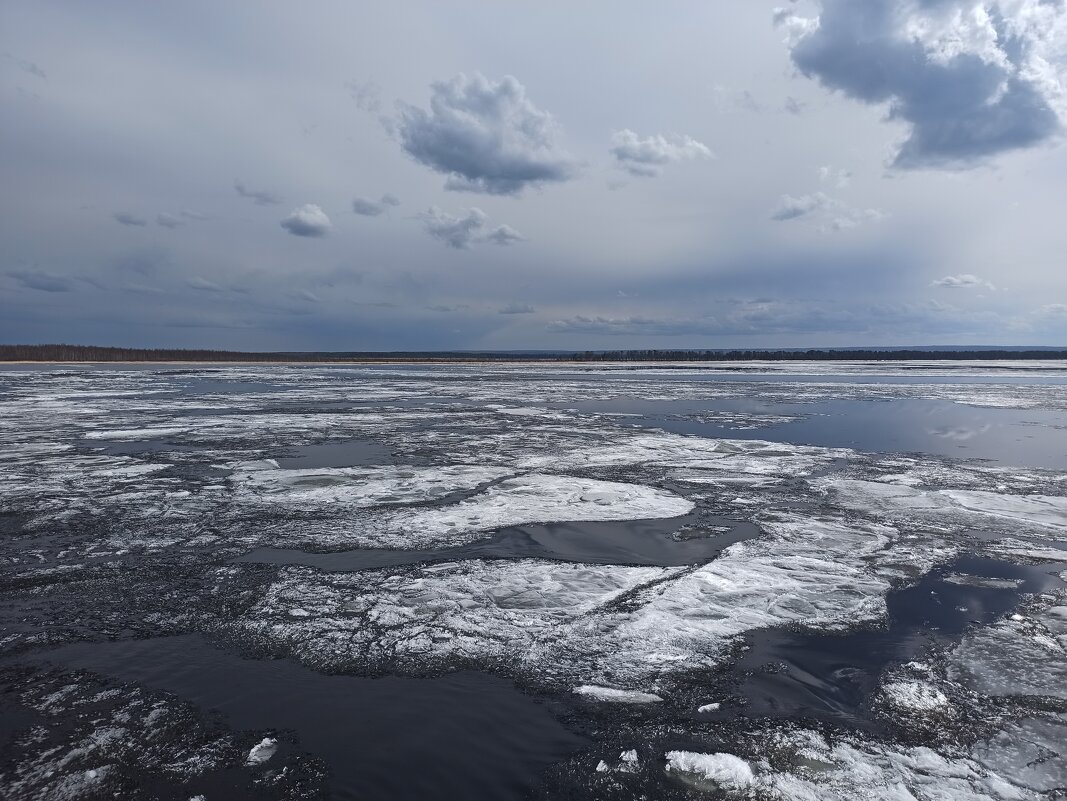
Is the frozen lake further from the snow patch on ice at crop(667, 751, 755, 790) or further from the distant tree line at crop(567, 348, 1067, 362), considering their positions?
the distant tree line at crop(567, 348, 1067, 362)

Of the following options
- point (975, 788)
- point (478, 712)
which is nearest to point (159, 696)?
point (478, 712)

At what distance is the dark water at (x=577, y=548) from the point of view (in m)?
5.30

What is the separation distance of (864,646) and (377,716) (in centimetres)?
301

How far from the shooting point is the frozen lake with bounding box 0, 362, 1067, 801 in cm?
271

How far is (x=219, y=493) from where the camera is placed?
7.65m

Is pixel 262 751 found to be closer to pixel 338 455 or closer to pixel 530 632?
pixel 530 632

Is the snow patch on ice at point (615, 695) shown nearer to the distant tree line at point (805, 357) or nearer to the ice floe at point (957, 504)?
the ice floe at point (957, 504)

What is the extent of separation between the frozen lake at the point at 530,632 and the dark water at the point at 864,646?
0.9 inches

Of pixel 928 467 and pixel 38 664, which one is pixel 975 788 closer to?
pixel 38 664

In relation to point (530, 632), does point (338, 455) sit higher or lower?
higher

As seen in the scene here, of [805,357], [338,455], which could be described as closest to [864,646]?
[338,455]

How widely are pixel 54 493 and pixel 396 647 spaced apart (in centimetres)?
624

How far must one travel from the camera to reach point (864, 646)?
151 inches

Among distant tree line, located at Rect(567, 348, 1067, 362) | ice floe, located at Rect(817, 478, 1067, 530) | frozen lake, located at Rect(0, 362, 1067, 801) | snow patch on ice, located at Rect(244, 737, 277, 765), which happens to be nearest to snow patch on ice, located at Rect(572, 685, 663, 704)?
frozen lake, located at Rect(0, 362, 1067, 801)
